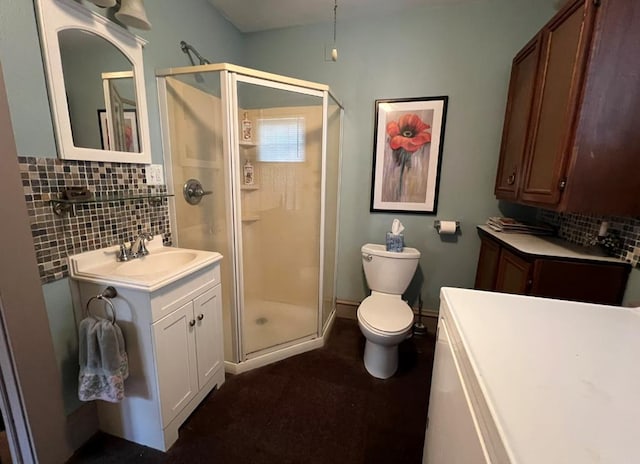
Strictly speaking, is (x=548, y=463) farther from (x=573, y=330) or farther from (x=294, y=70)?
(x=294, y=70)

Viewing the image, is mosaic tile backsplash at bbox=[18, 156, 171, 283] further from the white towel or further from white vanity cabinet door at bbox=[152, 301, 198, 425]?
white vanity cabinet door at bbox=[152, 301, 198, 425]

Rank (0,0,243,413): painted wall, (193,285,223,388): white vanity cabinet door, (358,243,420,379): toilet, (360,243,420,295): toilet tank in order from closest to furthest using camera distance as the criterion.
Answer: (0,0,243,413): painted wall < (193,285,223,388): white vanity cabinet door < (358,243,420,379): toilet < (360,243,420,295): toilet tank

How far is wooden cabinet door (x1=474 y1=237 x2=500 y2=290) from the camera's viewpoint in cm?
178

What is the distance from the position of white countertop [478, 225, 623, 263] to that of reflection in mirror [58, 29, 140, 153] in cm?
216

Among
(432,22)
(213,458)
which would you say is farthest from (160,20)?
(213,458)

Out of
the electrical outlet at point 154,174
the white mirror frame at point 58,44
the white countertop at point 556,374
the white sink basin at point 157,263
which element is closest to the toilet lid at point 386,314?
the white countertop at point 556,374

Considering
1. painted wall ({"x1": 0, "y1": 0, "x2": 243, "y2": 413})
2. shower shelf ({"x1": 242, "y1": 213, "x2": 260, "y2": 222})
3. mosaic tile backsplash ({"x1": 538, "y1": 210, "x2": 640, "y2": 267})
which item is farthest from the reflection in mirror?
mosaic tile backsplash ({"x1": 538, "y1": 210, "x2": 640, "y2": 267})

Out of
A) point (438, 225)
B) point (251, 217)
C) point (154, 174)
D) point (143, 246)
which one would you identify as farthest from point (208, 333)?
point (438, 225)

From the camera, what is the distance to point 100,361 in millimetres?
1162

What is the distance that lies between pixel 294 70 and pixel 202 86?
0.95 m

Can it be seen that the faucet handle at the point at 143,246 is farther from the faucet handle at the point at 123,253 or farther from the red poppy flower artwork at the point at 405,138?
the red poppy flower artwork at the point at 405,138

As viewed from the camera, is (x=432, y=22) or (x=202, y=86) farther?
(x=432, y=22)

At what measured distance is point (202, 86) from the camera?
5.53ft

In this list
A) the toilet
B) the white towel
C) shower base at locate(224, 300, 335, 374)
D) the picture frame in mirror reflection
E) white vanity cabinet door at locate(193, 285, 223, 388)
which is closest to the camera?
the white towel
